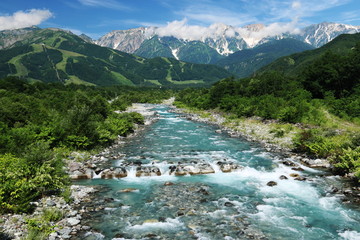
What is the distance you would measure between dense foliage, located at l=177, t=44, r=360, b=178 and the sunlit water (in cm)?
432

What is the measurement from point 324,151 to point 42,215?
24.8m

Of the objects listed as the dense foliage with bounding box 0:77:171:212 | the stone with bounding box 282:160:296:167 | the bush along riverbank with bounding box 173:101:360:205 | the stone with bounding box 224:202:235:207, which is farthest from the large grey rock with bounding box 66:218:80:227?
the stone with bounding box 282:160:296:167

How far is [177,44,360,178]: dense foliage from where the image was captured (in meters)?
23.7

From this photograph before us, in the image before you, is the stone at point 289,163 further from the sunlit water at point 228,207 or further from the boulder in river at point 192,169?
the boulder in river at point 192,169

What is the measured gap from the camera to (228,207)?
14430mm

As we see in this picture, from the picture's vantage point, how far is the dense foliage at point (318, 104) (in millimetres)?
23734

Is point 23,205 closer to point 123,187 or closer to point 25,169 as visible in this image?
point 25,169

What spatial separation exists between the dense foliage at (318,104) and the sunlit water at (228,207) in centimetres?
432

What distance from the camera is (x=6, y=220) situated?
11.2 metres

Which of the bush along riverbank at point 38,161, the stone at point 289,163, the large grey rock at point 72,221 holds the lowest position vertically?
the stone at point 289,163

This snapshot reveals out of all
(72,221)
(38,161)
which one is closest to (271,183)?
(72,221)

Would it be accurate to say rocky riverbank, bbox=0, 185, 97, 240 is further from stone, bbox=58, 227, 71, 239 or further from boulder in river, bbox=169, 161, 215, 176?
boulder in river, bbox=169, 161, 215, 176

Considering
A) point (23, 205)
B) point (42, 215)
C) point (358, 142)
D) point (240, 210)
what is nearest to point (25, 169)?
point (23, 205)

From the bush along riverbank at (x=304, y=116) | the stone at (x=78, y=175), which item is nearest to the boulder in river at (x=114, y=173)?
the stone at (x=78, y=175)
